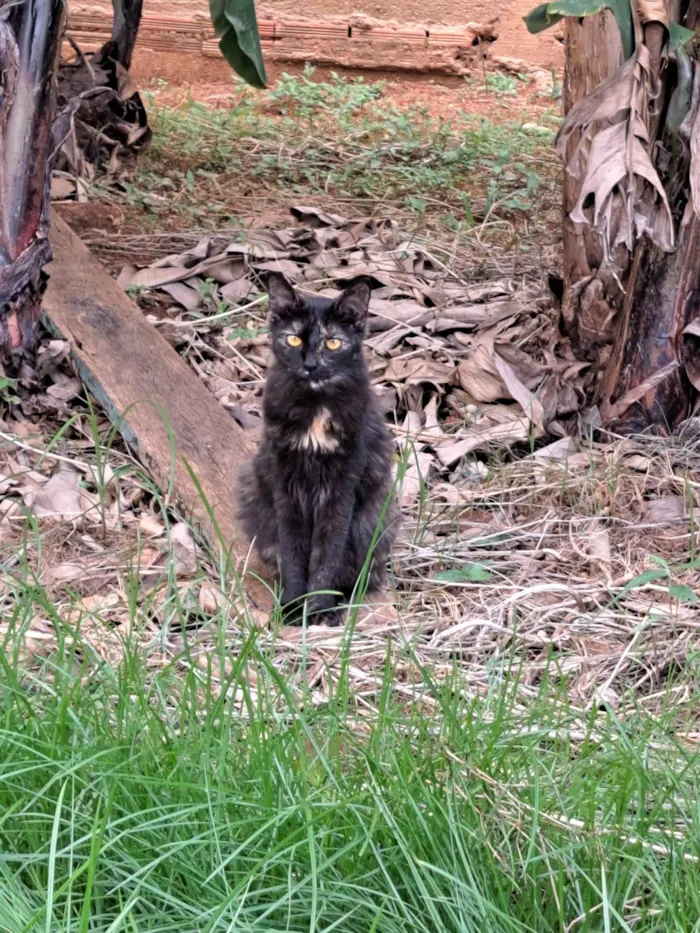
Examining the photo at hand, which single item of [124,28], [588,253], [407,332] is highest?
[124,28]

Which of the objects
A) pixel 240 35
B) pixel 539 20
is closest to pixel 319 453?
pixel 539 20

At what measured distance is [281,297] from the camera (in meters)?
3.78

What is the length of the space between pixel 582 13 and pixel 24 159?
2167 mm

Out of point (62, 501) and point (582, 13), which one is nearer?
point (582, 13)

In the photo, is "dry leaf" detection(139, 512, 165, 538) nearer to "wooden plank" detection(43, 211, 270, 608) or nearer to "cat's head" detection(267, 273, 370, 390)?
"wooden plank" detection(43, 211, 270, 608)

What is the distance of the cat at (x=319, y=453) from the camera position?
12.2ft

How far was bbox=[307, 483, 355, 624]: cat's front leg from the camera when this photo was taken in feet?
12.4

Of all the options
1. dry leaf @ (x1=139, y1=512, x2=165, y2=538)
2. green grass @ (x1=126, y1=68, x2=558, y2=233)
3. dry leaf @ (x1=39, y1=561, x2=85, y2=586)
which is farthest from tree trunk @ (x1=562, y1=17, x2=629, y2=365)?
dry leaf @ (x1=39, y1=561, x2=85, y2=586)

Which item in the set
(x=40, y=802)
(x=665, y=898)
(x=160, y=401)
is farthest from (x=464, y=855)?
(x=160, y=401)

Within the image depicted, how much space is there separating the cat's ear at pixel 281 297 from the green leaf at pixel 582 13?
1232 millimetres

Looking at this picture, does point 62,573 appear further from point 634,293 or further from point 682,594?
point 634,293

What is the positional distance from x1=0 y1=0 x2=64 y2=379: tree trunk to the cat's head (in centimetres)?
131

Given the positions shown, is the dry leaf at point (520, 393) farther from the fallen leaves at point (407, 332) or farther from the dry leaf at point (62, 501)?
the dry leaf at point (62, 501)

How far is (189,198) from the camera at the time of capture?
268 inches
